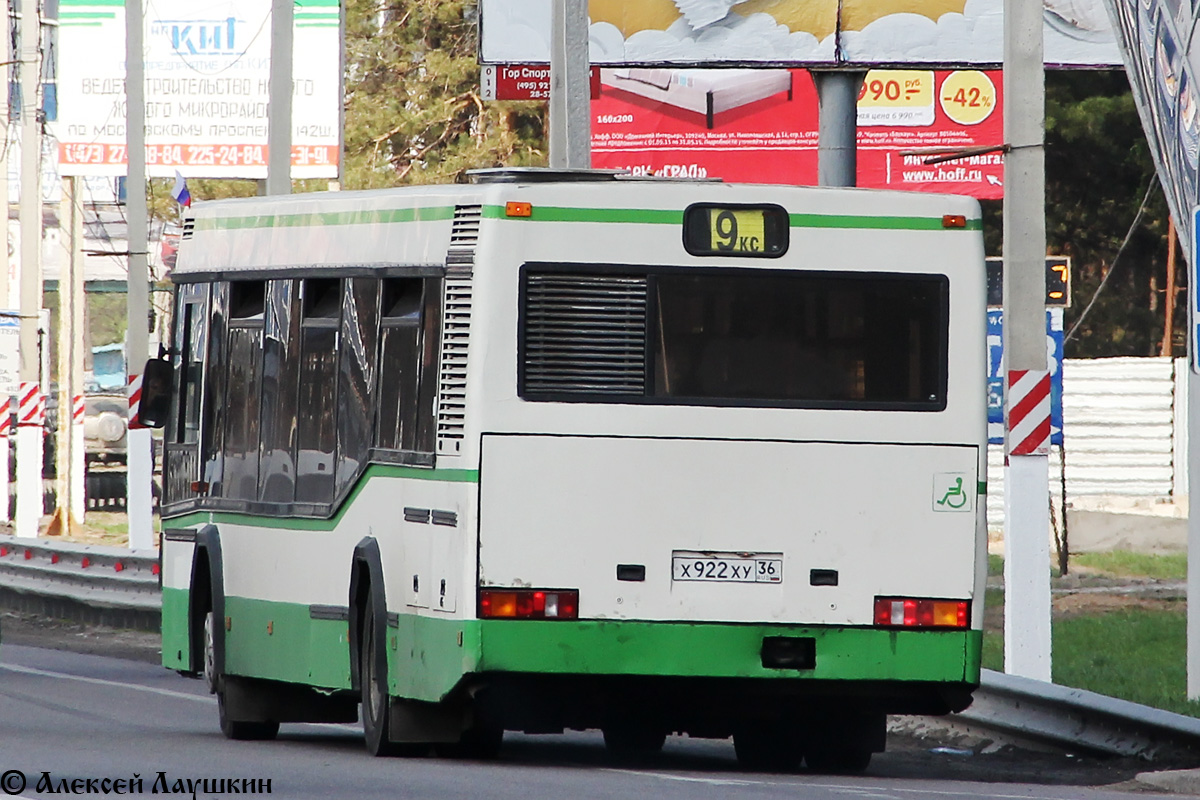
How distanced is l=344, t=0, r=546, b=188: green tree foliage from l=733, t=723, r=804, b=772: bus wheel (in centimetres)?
3698

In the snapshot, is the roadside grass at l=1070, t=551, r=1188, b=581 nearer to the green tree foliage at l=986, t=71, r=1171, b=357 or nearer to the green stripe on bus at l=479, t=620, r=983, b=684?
the green tree foliage at l=986, t=71, r=1171, b=357

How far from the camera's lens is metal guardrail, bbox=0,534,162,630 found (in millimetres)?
24562

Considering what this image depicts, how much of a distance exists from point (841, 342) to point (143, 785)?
142 inches

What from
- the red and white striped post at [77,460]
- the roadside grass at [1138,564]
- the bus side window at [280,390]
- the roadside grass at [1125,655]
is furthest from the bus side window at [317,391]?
the red and white striped post at [77,460]

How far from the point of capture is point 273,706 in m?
14.9

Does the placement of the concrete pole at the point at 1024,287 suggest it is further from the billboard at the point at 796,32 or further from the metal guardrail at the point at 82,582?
the metal guardrail at the point at 82,582

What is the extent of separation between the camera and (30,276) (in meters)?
39.7

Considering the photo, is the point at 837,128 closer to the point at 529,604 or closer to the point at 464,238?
the point at 464,238

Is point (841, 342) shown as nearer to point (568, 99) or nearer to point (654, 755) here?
point (654, 755)

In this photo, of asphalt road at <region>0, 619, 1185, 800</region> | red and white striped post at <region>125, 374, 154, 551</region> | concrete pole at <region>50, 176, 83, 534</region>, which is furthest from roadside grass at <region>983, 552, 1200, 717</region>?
concrete pole at <region>50, 176, 83, 534</region>

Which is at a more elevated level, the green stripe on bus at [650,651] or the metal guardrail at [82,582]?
the green stripe on bus at [650,651]

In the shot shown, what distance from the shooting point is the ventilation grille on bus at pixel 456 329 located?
39.4 feet

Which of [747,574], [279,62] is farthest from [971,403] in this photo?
[279,62]

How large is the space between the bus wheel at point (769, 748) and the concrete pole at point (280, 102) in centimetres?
1345
